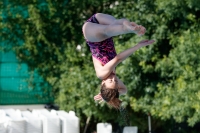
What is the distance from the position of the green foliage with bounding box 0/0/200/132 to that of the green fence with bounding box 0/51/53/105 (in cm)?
50

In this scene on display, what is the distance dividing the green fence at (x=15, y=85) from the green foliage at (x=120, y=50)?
0.50m

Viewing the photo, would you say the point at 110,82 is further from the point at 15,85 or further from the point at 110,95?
the point at 15,85

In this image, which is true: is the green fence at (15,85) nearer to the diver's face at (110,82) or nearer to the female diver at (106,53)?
the female diver at (106,53)

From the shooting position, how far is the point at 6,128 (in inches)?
360

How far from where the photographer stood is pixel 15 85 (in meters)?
13.1

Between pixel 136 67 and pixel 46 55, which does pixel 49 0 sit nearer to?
pixel 46 55

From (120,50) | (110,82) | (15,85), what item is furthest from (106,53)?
(15,85)

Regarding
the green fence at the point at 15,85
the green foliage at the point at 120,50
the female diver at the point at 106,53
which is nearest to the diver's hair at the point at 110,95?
the female diver at the point at 106,53

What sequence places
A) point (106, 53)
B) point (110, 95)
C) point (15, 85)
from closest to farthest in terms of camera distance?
point (110, 95) → point (106, 53) → point (15, 85)

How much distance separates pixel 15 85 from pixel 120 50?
3.08 meters

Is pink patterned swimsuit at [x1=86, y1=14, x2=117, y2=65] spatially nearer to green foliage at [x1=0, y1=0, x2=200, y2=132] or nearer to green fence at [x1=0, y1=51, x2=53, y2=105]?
green foliage at [x1=0, y1=0, x2=200, y2=132]

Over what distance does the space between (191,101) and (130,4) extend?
7.39 ft

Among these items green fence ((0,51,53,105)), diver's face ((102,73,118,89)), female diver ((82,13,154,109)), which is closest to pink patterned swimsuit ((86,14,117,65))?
female diver ((82,13,154,109))

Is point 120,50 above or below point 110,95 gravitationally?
above
